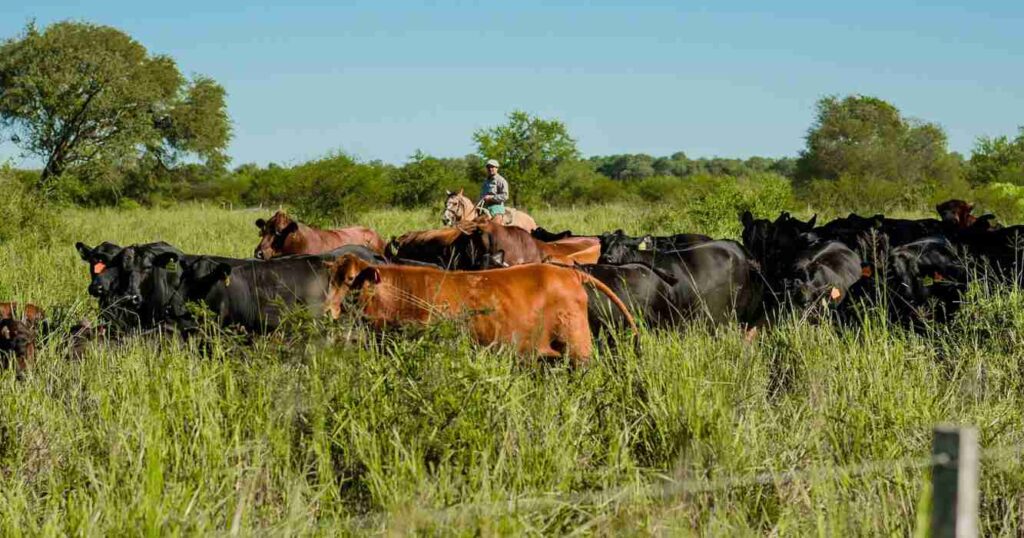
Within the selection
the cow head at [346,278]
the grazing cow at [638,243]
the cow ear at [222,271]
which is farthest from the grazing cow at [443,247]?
the cow head at [346,278]

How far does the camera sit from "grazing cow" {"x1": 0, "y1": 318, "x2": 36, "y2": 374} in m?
8.02

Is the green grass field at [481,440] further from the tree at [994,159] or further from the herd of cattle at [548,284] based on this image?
the tree at [994,159]

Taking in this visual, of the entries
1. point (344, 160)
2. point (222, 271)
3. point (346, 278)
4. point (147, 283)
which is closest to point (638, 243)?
point (222, 271)

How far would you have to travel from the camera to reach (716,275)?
37.2 ft

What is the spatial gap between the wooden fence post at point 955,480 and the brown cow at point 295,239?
12.9 metres

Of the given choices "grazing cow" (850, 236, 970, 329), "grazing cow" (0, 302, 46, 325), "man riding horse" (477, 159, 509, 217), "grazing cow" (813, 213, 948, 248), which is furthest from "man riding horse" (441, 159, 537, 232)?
"grazing cow" (0, 302, 46, 325)

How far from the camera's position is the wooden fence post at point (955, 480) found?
2.73 metres

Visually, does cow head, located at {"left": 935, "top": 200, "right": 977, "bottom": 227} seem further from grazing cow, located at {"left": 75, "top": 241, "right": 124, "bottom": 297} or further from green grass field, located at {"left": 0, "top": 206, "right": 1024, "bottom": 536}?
grazing cow, located at {"left": 75, "top": 241, "right": 124, "bottom": 297}

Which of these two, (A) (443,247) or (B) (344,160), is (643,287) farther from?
(B) (344,160)

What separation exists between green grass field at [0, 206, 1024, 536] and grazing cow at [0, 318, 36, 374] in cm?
41

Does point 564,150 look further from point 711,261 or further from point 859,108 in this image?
point 711,261

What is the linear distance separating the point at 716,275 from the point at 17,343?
619 centimetres

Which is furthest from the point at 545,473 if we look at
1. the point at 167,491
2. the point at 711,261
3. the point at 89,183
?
the point at 89,183

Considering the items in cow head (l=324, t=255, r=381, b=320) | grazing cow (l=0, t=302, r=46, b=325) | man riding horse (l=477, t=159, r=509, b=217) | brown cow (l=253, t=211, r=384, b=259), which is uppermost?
man riding horse (l=477, t=159, r=509, b=217)
